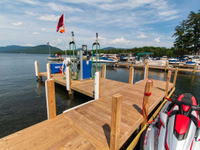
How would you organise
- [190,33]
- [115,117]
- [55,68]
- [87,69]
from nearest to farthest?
[115,117], [87,69], [55,68], [190,33]

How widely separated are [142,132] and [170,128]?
1525 mm

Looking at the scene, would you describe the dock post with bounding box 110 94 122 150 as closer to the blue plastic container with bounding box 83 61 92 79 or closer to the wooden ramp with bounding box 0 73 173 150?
the wooden ramp with bounding box 0 73 173 150

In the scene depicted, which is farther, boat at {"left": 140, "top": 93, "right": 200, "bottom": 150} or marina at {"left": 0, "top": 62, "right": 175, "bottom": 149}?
marina at {"left": 0, "top": 62, "right": 175, "bottom": 149}

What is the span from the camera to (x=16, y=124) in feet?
16.6

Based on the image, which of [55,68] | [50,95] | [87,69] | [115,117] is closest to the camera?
[115,117]

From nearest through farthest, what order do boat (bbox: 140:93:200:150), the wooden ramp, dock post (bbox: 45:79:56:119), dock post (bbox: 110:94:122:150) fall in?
dock post (bbox: 110:94:122:150), boat (bbox: 140:93:200:150), the wooden ramp, dock post (bbox: 45:79:56:119)

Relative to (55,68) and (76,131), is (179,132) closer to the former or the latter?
(76,131)

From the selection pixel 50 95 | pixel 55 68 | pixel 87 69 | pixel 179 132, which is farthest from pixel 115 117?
pixel 55 68

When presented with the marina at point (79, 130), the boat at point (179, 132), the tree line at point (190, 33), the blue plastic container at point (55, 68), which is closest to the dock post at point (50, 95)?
the marina at point (79, 130)

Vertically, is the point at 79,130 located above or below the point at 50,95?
below

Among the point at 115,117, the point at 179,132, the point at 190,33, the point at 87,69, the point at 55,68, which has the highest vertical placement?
the point at 190,33

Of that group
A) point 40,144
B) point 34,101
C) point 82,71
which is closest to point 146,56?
point 82,71

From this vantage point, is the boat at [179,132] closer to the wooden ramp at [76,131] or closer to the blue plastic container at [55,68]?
the wooden ramp at [76,131]

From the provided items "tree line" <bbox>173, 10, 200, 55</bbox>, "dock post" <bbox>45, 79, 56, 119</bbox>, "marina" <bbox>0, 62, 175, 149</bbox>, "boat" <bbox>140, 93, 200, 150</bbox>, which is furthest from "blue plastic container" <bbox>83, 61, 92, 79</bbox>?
"tree line" <bbox>173, 10, 200, 55</bbox>
